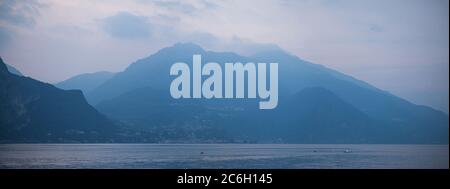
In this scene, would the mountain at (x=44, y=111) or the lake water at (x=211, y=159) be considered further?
the lake water at (x=211, y=159)

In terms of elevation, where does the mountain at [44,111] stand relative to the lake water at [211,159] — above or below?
above

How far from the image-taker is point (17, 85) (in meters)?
16.9

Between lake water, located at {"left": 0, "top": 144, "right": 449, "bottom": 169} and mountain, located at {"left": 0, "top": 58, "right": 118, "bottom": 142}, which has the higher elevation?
mountain, located at {"left": 0, "top": 58, "right": 118, "bottom": 142}

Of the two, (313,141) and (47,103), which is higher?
(47,103)

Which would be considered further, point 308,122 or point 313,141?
point 313,141

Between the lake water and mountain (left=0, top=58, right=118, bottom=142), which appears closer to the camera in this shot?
mountain (left=0, top=58, right=118, bottom=142)

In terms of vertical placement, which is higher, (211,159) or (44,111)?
(44,111)

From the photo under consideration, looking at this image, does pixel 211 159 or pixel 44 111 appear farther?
pixel 211 159
